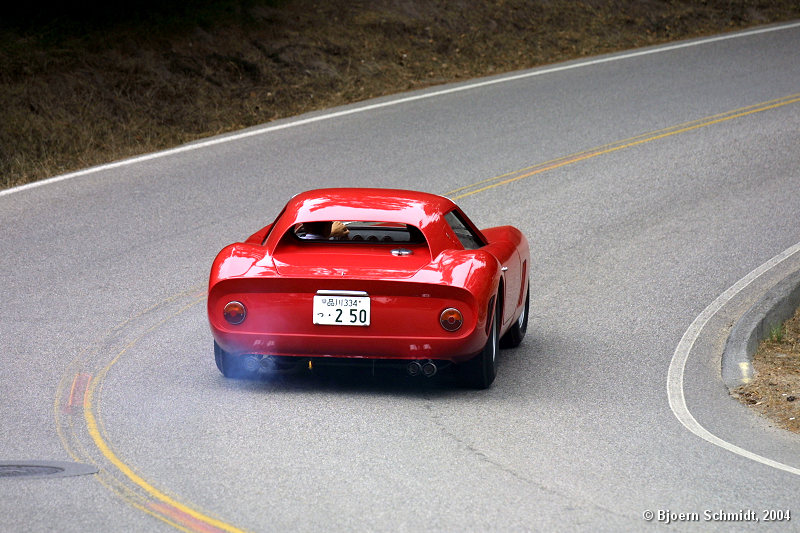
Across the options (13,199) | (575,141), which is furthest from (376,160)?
(13,199)

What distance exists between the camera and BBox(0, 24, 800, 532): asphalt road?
18.9 ft

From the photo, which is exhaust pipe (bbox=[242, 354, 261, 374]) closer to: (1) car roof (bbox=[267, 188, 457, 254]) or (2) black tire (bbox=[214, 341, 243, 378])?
(2) black tire (bbox=[214, 341, 243, 378])

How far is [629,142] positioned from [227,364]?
10200mm

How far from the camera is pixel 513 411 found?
733 centimetres

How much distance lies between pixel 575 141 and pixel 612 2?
9.30 meters

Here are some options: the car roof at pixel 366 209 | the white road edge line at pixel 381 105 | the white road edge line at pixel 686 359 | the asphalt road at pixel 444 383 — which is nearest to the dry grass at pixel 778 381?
the asphalt road at pixel 444 383

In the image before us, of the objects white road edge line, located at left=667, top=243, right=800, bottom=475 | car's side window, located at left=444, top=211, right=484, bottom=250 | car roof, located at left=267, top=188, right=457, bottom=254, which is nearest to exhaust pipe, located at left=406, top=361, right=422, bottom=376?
car roof, located at left=267, top=188, right=457, bottom=254

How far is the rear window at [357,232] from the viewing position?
26.1 ft

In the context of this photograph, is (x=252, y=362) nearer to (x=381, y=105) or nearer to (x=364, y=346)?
(x=364, y=346)

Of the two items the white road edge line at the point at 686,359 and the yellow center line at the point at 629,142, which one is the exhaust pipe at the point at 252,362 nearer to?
the white road edge line at the point at 686,359

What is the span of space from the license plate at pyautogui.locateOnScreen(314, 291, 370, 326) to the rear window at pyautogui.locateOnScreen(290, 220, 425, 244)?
0.69 meters

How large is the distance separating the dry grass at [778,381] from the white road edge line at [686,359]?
48 centimetres

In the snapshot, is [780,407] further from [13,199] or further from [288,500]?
[13,199]

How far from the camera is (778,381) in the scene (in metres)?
8.37
